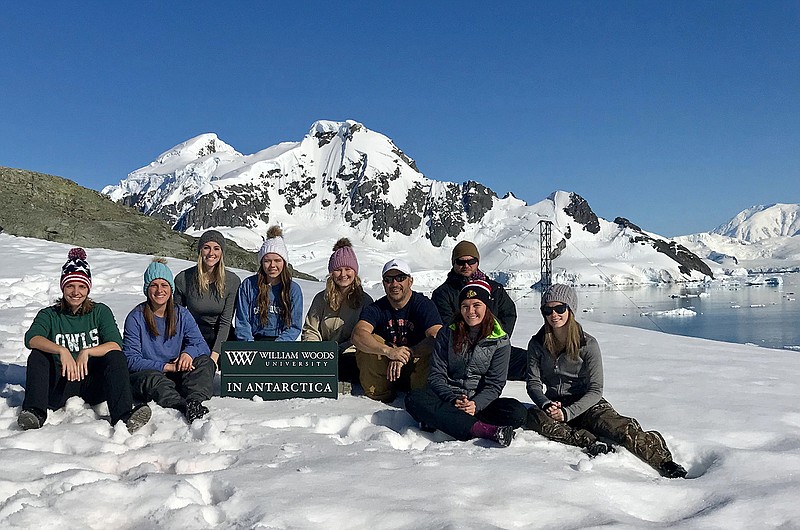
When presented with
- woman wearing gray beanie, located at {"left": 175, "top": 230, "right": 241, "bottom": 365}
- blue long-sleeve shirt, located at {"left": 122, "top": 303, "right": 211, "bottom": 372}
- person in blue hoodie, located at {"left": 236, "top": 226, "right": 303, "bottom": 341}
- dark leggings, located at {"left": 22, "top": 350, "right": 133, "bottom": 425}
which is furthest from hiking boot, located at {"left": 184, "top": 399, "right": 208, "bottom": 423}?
woman wearing gray beanie, located at {"left": 175, "top": 230, "right": 241, "bottom": 365}

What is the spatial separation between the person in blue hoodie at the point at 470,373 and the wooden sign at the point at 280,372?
88cm

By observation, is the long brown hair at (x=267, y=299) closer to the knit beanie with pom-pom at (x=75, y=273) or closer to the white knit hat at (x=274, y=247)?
the white knit hat at (x=274, y=247)

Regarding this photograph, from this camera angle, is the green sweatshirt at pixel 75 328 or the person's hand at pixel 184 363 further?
the person's hand at pixel 184 363

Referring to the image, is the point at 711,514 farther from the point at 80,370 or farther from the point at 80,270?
the point at 80,270

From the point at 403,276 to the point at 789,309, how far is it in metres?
55.8

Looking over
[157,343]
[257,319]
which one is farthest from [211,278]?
[157,343]

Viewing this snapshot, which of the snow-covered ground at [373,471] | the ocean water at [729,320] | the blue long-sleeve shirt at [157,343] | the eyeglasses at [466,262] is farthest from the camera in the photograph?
the ocean water at [729,320]

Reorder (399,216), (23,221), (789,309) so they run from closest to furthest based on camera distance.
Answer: (23,221)
(789,309)
(399,216)

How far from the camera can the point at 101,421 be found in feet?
14.2

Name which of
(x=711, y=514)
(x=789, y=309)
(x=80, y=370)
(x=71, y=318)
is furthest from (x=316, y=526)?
(x=789, y=309)

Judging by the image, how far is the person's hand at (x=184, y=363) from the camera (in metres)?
4.93

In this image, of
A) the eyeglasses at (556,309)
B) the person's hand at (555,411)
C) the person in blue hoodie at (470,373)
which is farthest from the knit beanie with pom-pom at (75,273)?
the person's hand at (555,411)

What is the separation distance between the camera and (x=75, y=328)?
4.66 metres

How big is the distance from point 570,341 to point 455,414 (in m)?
0.98
